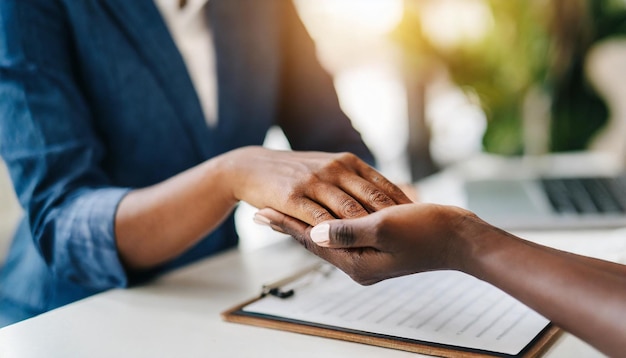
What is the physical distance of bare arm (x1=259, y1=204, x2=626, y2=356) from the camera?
0.50 meters

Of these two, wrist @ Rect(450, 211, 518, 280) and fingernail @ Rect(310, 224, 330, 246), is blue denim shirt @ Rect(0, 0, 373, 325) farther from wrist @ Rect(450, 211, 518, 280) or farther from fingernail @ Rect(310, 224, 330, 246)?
wrist @ Rect(450, 211, 518, 280)

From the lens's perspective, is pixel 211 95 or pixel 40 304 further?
pixel 211 95

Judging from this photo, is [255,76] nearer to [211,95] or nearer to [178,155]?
[211,95]

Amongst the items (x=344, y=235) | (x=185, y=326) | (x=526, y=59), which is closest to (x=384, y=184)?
(x=344, y=235)

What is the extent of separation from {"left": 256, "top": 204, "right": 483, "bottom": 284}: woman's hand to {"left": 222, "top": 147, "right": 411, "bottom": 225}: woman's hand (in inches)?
2.9

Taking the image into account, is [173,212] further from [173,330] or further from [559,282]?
[559,282]

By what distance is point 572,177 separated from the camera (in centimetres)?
143

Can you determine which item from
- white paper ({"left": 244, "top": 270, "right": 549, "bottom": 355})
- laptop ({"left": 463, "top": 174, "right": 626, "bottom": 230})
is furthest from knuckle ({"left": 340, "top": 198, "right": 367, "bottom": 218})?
laptop ({"left": 463, "top": 174, "right": 626, "bottom": 230})

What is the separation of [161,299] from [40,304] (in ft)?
0.82

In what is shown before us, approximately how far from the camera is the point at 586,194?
49.1 inches

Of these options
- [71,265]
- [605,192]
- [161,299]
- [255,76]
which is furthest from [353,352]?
[605,192]

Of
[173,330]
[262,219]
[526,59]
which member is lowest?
[173,330]

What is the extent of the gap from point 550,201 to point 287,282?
61 cm

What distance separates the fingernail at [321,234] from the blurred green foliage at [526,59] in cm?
169
